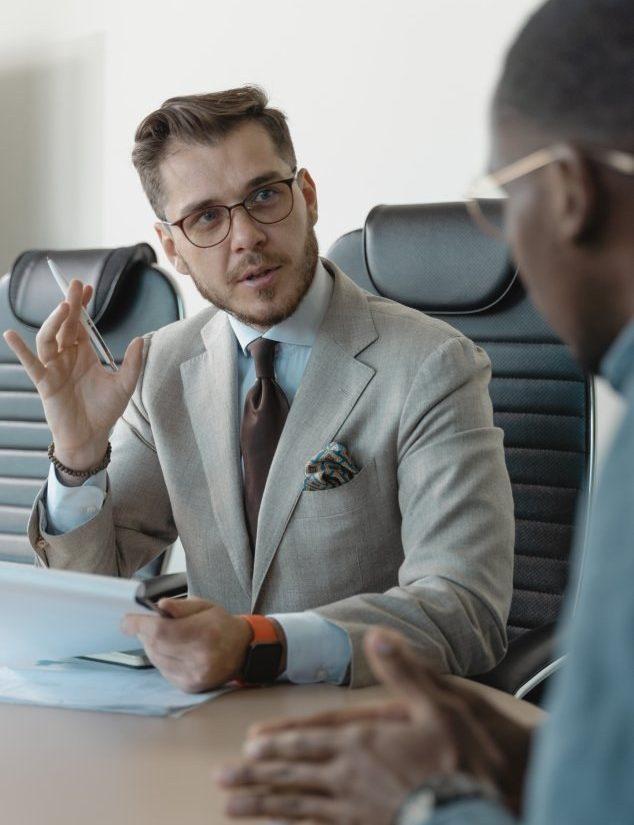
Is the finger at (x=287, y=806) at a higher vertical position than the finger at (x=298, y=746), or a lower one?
lower

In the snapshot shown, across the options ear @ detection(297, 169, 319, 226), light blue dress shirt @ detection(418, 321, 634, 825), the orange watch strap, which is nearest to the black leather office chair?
ear @ detection(297, 169, 319, 226)

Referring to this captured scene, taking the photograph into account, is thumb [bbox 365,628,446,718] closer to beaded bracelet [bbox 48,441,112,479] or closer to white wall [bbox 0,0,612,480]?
→ beaded bracelet [bbox 48,441,112,479]

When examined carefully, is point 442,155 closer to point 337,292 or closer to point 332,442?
point 337,292

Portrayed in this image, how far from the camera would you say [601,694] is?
53cm

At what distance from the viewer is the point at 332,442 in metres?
1.65

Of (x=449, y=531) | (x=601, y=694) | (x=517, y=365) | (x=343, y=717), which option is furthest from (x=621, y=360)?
(x=517, y=365)

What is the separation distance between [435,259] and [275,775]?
135 cm

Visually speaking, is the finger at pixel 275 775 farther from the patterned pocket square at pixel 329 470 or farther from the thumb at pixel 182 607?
the patterned pocket square at pixel 329 470

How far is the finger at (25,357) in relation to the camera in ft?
5.52

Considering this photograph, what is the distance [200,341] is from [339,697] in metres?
0.83

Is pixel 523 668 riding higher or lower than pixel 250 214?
lower

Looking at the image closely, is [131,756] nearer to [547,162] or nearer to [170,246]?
[547,162]

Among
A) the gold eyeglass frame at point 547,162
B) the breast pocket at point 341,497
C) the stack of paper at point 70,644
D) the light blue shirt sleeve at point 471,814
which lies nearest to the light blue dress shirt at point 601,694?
the light blue shirt sleeve at point 471,814

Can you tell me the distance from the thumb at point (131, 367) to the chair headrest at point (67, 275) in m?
0.51
